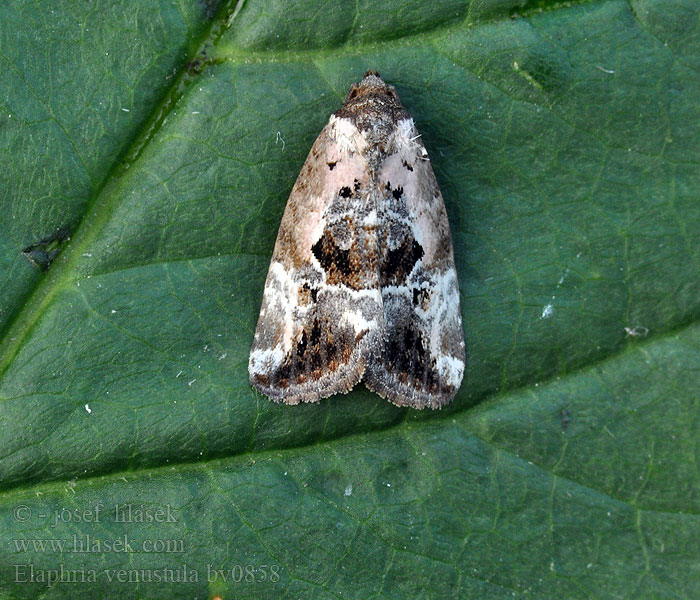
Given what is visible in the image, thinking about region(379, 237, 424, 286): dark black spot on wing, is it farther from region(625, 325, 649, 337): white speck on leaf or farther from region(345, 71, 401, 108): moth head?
region(625, 325, 649, 337): white speck on leaf

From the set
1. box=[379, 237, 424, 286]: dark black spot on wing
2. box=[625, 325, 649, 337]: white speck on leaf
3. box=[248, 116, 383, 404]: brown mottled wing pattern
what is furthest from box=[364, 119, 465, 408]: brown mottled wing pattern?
box=[625, 325, 649, 337]: white speck on leaf

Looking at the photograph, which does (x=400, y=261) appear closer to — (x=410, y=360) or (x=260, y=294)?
A: (x=410, y=360)

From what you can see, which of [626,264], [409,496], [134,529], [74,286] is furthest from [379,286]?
[134,529]

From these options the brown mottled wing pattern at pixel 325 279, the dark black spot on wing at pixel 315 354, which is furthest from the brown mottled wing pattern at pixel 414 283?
the dark black spot on wing at pixel 315 354

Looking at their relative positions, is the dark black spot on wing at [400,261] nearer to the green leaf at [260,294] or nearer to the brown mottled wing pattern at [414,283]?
the brown mottled wing pattern at [414,283]

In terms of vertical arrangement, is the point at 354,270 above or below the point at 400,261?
above

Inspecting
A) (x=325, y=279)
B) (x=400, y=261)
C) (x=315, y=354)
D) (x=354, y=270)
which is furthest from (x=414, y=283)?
(x=315, y=354)

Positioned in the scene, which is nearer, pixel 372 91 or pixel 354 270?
pixel 372 91

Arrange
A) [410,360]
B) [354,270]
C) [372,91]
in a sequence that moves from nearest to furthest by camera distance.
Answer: [372,91] → [354,270] → [410,360]
